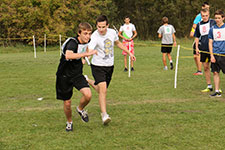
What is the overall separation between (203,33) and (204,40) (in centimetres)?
25

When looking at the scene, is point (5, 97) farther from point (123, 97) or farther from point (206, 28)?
point (206, 28)

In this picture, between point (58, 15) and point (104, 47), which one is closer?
point (104, 47)

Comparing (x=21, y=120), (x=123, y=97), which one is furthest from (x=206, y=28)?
(x=21, y=120)

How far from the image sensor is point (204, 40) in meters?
9.77

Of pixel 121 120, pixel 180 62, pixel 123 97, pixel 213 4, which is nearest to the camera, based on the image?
pixel 121 120

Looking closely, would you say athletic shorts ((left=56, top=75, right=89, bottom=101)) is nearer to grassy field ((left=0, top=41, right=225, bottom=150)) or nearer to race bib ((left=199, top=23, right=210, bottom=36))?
grassy field ((left=0, top=41, right=225, bottom=150))

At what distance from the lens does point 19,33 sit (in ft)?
106

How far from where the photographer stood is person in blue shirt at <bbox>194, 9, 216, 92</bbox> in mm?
9266

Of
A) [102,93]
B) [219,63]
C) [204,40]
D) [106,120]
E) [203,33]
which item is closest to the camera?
[106,120]

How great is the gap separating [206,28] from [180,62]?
299 inches

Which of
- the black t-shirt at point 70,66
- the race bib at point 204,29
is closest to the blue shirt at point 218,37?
the race bib at point 204,29

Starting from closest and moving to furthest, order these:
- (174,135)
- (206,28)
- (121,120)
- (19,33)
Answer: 1. (174,135)
2. (121,120)
3. (206,28)
4. (19,33)

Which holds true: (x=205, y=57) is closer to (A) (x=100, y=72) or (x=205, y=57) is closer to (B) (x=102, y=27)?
(A) (x=100, y=72)

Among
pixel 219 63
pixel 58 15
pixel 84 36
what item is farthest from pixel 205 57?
pixel 58 15
